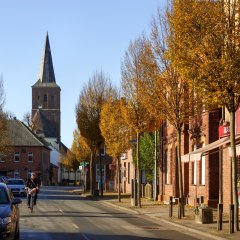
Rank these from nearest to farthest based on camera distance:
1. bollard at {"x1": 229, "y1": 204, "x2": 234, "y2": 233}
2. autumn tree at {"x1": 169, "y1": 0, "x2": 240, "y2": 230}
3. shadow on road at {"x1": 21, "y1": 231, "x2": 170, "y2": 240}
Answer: shadow on road at {"x1": 21, "y1": 231, "x2": 170, "y2": 240} < autumn tree at {"x1": 169, "y1": 0, "x2": 240, "y2": 230} < bollard at {"x1": 229, "y1": 204, "x2": 234, "y2": 233}

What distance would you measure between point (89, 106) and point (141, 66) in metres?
21.9

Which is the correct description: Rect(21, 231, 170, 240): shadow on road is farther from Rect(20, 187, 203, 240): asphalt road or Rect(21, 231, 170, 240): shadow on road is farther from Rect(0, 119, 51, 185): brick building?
Rect(0, 119, 51, 185): brick building

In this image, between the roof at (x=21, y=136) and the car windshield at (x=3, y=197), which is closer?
the car windshield at (x=3, y=197)

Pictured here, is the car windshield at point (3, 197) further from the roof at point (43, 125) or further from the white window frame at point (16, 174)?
the roof at point (43, 125)

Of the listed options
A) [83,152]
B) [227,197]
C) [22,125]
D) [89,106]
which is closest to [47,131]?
[22,125]

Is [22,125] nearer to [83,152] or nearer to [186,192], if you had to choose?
[83,152]

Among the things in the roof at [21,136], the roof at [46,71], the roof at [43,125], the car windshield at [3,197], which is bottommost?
the car windshield at [3,197]

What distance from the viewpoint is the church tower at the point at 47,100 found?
147250 millimetres

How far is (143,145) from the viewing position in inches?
1823

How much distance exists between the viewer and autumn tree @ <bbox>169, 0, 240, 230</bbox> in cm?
1827

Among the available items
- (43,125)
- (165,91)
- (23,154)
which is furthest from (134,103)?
(43,125)

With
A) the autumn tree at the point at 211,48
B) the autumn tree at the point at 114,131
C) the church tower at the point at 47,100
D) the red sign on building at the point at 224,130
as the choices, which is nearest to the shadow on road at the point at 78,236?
the autumn tree at the point at 211,48

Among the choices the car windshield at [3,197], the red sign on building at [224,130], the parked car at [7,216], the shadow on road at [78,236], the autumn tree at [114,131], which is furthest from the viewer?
the autumn tree at [114,131]

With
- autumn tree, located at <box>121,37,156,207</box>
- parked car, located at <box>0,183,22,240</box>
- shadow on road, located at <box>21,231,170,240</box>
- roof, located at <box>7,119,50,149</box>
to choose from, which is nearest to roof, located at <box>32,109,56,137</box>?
roof, located at <box>7,119,50,149</box>
